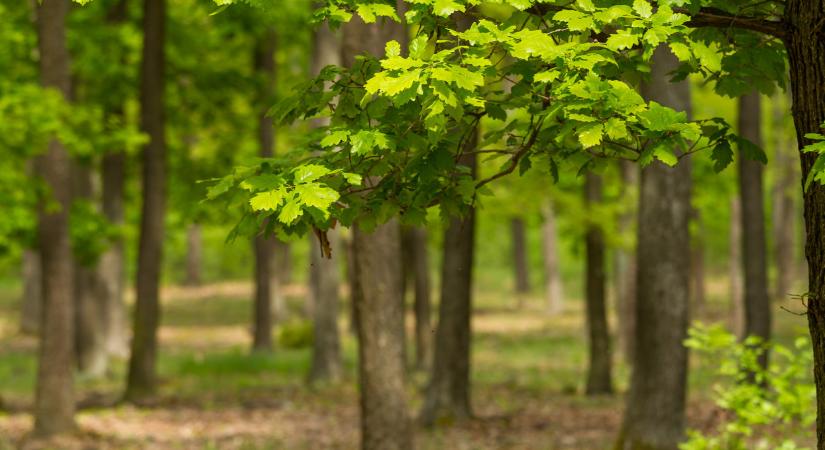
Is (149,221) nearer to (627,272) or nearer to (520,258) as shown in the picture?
(627,272)

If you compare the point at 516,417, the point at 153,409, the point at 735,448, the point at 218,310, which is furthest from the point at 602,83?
the point at 218,310

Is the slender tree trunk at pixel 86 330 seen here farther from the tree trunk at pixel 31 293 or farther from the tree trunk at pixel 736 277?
the tree trunk at pixel 736 277

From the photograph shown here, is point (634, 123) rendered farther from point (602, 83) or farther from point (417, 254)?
point (417, 254)

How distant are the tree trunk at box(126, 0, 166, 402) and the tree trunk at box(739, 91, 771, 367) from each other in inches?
385

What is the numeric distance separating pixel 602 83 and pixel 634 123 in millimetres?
301

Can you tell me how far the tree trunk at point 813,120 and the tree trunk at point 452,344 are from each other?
9573 mm

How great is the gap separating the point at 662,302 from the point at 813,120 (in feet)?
20.7

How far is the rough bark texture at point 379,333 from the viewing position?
30.9ft

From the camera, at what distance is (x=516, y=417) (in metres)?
15.5

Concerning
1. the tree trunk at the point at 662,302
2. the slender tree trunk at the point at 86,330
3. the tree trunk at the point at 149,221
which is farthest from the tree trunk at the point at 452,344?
the slender tree trunk at the point at 86,330

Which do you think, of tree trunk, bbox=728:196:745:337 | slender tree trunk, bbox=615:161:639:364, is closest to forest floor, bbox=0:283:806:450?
slender tree trunk, bbox=615:161:639:364

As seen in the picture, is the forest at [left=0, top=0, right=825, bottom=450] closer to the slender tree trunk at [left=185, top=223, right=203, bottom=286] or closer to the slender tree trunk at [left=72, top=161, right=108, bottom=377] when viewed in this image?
the slender tree trunk at [left=72, top=161, right=108, bottom=377]

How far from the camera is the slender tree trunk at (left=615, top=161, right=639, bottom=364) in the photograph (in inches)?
776

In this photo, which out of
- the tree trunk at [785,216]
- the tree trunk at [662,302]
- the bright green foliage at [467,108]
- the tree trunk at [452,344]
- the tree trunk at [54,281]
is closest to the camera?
the bright green foliage at [467,108]
